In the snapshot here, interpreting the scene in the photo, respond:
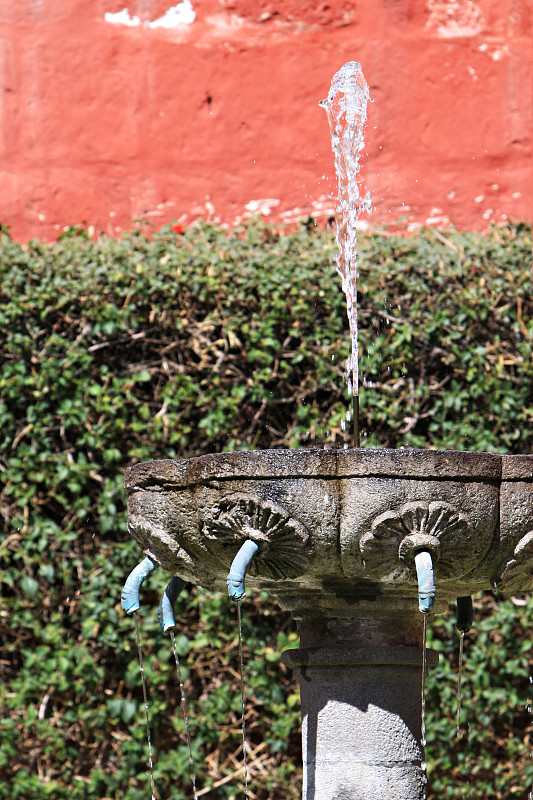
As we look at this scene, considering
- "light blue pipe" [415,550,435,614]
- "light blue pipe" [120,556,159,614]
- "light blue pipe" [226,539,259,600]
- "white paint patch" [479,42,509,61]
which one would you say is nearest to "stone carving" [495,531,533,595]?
"light blue pipe" [415,550,435,614]

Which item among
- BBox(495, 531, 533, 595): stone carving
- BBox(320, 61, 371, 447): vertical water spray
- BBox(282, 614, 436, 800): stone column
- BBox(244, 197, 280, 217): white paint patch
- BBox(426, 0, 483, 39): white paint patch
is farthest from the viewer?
BBox(426, 0, 483, 39): white paint patch

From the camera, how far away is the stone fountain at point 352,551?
2.28m

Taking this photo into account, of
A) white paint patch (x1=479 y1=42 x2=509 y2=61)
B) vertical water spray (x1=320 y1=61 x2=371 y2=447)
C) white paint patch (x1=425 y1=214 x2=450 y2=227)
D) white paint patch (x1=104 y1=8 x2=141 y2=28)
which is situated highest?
white paint patch (x1=104 y1=8 x2=141 y2=28)

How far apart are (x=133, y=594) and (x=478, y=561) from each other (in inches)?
31.1

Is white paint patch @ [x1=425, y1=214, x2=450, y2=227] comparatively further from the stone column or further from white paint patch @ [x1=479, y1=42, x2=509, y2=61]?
the stone column

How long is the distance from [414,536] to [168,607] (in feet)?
2.27

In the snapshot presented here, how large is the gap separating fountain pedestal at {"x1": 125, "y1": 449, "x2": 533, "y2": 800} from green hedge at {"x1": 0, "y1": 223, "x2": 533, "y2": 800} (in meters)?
1.41

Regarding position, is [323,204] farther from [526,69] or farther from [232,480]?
[232,480]

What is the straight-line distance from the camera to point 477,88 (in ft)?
17.3

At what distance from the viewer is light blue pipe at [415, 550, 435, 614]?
2.21m

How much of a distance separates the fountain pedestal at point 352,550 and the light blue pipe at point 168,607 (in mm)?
111

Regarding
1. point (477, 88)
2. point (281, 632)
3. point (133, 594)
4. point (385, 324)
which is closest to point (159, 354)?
point (385, 324)

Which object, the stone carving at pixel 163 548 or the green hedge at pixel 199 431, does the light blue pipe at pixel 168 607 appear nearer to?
the stone carving at pixel 163 548

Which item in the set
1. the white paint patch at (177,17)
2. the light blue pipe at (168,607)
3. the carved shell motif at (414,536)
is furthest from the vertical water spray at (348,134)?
the carved shell motif at (414,536)
